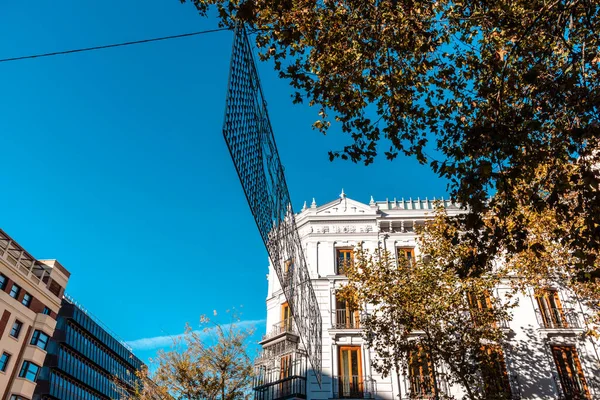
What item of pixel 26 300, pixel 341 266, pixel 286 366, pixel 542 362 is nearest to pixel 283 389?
pixel 286 366

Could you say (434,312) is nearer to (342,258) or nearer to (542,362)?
(542,362)

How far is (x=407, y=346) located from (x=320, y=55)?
1216 centimetres

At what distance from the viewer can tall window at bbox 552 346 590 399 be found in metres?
20.4

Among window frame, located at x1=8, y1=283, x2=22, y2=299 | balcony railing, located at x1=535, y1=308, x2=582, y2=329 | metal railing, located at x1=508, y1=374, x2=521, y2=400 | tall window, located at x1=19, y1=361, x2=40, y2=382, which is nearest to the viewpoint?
metal railing, located at x1=508, y1=374, x2=521, y2=400

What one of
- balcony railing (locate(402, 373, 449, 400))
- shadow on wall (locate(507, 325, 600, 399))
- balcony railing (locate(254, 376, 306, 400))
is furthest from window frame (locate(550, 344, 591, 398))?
balcony railing (locate(254, 376, 306, 400))

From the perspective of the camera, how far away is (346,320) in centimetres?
2359

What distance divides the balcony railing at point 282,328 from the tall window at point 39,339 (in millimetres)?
23620

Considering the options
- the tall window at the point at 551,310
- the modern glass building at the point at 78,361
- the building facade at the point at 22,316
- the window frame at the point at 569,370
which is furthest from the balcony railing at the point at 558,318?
the building facade at the point at 22,316

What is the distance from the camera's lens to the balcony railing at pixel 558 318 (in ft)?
72.8

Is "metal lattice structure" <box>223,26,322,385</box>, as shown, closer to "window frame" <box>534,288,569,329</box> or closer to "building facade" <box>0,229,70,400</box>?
"window frame" <box>534,288,569,329</box>

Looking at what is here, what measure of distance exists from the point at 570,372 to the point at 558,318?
2539 mm

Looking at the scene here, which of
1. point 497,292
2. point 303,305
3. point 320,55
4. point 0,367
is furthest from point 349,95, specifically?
point 0,367

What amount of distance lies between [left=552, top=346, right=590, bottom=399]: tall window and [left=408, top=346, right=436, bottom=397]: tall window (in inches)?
242

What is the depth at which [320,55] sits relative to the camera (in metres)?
10.7
